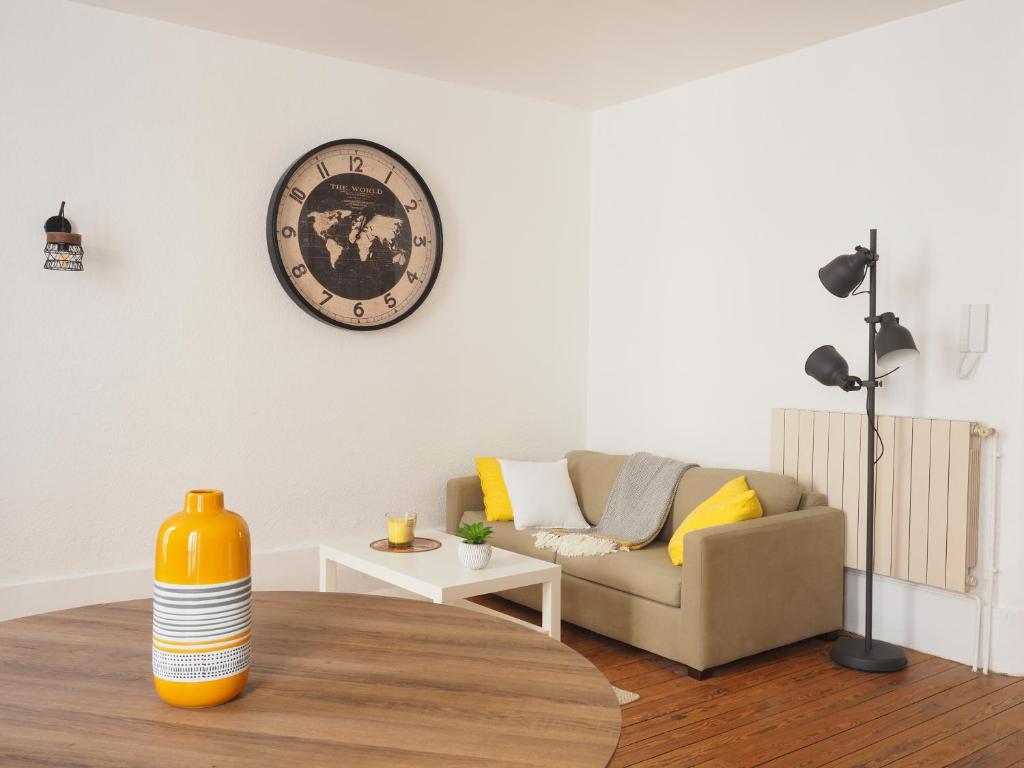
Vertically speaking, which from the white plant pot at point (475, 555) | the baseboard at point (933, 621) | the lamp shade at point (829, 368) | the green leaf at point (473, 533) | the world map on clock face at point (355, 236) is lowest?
the baseboard at point (933, 621)

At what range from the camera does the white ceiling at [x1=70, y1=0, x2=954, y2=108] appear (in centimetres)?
370

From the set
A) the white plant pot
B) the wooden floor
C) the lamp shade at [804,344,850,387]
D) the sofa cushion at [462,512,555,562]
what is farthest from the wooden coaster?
the lamp shade at [804,344,850,387]

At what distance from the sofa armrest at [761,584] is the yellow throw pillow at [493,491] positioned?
1.36m

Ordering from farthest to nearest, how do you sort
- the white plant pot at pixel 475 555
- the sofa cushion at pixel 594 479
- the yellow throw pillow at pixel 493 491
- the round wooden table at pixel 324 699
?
the sofa cushion at pixel 594 479, the yellow throw pillow at pixel 493 491, the white plant pot at pixel 475 555, the round wooden table at pixel 324 699

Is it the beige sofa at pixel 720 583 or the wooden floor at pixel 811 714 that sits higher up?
the beige sofa at pixel 720 583

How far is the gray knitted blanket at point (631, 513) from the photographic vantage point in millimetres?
4062

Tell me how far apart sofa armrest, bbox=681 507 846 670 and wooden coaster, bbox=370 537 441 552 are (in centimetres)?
107

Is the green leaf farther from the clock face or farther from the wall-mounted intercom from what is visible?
the wall-mounted intercom

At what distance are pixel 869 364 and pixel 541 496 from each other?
175 cm

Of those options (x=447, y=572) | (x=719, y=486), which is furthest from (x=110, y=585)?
(x=719, y=486)

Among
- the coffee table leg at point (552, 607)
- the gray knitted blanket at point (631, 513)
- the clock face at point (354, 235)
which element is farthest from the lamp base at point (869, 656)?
the clock face at point (354, 235)

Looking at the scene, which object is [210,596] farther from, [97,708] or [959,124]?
Answer: [959,124]

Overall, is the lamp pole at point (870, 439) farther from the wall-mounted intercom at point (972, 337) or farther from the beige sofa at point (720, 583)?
the wall-mounted intercom at point (972, 337)

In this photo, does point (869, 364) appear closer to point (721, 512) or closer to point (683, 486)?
point (721, 512)
